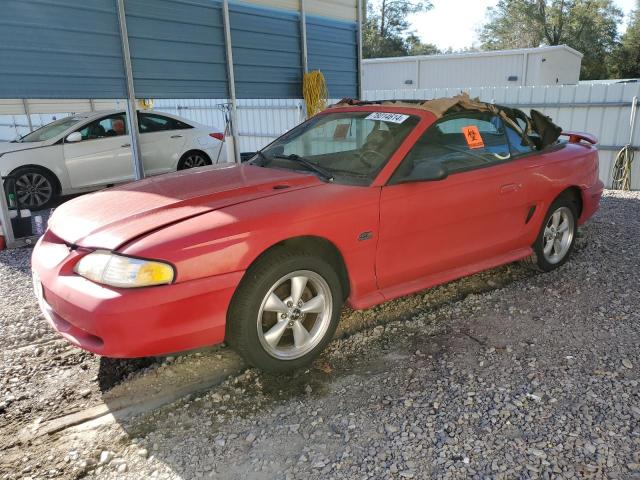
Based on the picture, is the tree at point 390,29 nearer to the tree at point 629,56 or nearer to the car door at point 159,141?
the tree at point 629,56

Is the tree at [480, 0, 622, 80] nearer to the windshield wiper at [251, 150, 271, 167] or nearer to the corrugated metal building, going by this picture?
the corrugated metal building

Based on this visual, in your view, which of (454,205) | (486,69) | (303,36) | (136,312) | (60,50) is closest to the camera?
(136,312)

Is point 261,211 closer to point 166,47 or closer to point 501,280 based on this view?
point 501,280

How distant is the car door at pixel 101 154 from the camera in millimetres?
7941

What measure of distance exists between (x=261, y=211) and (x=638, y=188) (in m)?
9.78

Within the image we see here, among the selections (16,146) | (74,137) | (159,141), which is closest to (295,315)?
(159,141)

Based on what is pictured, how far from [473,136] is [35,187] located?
6672 millimetres

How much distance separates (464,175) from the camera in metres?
3.70

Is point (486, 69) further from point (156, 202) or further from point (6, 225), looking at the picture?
point (156, 202)

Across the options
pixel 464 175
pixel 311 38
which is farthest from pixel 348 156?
pixel 311 38

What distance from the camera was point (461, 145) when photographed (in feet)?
12.7

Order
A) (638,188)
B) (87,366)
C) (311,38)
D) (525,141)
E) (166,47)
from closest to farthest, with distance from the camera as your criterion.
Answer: (87,366) → (525,141) → (166,47) → (311,38) → (638,188)

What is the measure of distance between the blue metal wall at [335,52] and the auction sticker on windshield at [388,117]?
5.23 m

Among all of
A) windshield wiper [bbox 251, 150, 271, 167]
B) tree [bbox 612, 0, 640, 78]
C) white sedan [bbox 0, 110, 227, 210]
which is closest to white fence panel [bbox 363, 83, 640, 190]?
white sedan [bbox 0, 110, 227, 210]
